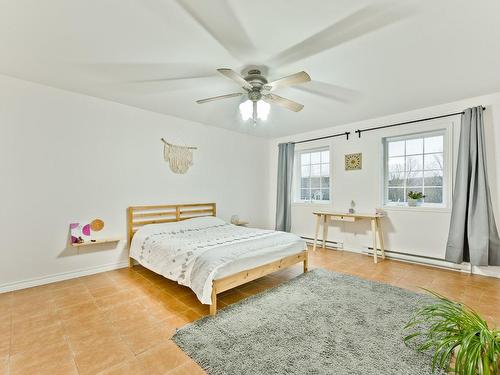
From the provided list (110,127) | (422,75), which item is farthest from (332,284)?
(110,127)

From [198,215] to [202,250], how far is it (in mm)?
2117

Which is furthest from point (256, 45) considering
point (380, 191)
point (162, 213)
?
point (380, 191)

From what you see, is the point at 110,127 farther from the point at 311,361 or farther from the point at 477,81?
the point at 477,81

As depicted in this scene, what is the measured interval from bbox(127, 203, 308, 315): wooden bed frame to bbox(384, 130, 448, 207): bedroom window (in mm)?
2214

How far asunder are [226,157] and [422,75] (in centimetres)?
353

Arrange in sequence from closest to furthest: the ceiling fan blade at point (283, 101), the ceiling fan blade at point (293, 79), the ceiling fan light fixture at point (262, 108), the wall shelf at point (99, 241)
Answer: the ceiling fan blade at point (293, 79)
the ceiling fan blade at point (283, 101)
the ceiling fan light fixture at point (262, 108)
the wall shelf at point (99, 241)

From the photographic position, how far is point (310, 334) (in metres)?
2.04

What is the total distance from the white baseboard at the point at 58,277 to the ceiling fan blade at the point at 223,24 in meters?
3.36

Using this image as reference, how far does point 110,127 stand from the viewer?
12.0 ft

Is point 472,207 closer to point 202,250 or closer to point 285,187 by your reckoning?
point 285,187

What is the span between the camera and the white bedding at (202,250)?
96.1 inches

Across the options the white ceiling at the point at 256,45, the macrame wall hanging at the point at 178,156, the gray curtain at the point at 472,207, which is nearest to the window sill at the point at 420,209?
the gray curtain at the point at 472,207

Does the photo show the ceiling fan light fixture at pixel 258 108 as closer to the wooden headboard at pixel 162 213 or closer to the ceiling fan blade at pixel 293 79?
the ceiling fan blade at pixel 293 79

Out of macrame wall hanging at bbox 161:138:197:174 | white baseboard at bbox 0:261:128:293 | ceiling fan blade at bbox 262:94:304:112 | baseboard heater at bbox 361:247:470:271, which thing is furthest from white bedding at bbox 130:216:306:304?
baseboard heater at bbox 361:247:470:271
